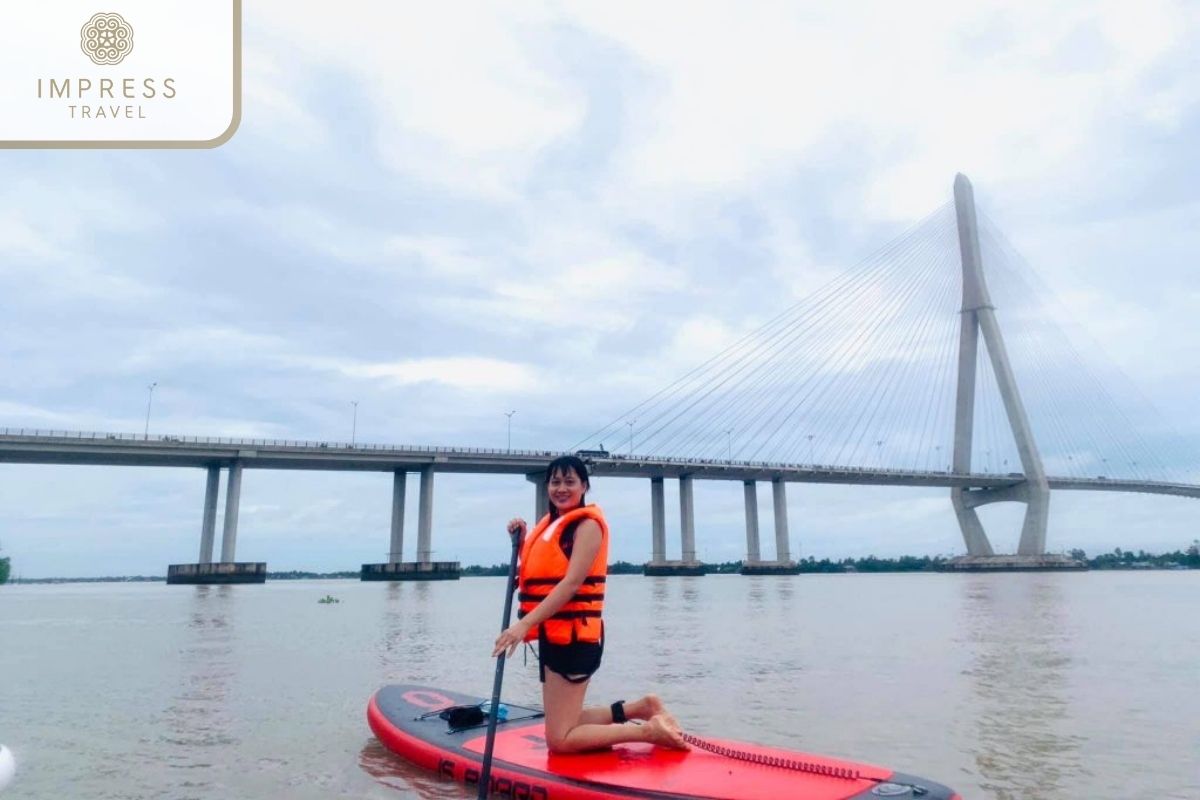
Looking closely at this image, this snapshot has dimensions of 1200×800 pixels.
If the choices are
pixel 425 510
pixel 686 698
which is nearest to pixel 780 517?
pixel 425 510

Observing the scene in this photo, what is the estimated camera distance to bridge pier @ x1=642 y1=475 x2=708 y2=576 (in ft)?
214

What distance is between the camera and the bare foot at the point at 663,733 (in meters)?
4.68

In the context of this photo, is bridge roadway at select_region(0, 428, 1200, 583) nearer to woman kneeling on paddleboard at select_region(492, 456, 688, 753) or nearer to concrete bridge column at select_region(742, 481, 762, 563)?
concrete bridge column at select_region(742, 481, 762, 563)

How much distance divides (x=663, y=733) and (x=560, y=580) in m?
1.10

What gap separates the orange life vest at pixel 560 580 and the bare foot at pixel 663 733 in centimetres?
63

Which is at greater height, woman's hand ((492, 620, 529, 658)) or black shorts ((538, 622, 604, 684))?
woman's hand ((492, 620, 529, 658))

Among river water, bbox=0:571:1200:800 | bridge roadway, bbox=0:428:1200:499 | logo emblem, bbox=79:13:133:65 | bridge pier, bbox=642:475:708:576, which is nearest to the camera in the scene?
logo emblem, bbox=79:13:133:65

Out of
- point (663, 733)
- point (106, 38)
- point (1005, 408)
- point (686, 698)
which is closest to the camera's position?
point (106, 38)

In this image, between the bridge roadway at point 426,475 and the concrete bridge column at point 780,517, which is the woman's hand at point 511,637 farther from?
the concrete bridge column at point 780,517

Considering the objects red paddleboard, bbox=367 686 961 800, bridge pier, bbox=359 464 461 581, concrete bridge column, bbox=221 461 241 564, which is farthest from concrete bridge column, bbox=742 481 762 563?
red paddleboard, bbox=367 686 961 800

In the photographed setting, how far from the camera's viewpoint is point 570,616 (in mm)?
4469

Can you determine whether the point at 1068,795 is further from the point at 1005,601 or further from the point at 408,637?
the point at 1005,601

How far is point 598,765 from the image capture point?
14.8 feet

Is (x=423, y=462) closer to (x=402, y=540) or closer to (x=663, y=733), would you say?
(x=402, y=540)
